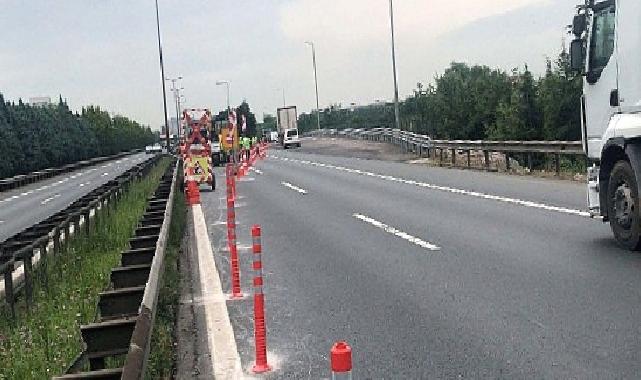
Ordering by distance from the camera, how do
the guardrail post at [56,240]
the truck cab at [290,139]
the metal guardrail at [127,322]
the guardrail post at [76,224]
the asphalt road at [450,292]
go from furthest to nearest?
the truck cab at [290,139]
the guardrail post at [76,224]
the guardrail post at [56,240]
the asphalt road at [450,292]
the metal guardrail at [127,322]

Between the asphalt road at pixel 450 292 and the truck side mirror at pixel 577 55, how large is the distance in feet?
7.73

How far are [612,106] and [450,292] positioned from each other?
359cm

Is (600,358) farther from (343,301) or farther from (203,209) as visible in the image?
(203,209)

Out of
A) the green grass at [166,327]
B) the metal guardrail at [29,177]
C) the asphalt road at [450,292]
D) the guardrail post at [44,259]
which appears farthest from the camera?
the metal guardrail at [29,177]

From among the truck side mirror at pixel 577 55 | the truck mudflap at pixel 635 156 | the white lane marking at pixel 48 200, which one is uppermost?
the truck side mirror at pixel 577 55

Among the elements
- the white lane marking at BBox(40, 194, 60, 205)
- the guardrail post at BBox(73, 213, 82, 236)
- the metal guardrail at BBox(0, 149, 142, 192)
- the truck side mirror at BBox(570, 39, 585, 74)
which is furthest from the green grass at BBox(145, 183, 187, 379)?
the metal guardrail at BBox(0, 149, 142, 192)

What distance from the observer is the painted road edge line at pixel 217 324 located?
239 inches

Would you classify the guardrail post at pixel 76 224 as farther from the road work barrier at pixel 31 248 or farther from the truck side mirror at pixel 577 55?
the truck side mirror at pixel 577 55

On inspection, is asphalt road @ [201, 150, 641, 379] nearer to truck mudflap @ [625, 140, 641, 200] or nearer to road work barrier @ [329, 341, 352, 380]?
truck mudflap @ [625, 140, 641, 200]

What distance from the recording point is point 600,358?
5590mm

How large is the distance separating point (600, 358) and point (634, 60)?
484 cm

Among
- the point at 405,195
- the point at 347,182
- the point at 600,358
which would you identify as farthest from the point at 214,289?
the point at 347,182

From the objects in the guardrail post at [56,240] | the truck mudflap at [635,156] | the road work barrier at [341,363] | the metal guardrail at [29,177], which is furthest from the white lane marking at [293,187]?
the metal guardrail at [29,177]

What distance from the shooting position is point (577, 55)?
34.4 feet
